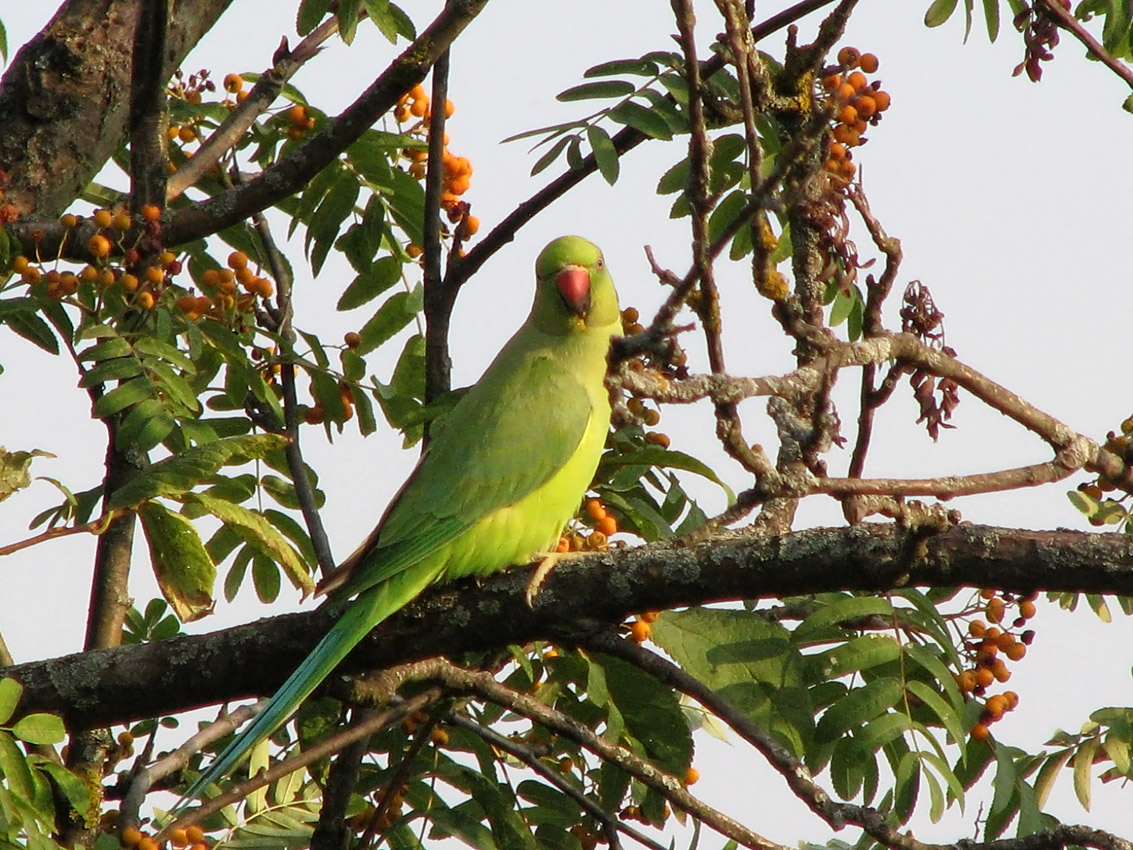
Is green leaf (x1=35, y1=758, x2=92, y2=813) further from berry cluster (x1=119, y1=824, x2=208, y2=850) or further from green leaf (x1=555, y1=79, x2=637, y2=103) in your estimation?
green leaf (x1=555, y1=79, x2=637, y2=103)

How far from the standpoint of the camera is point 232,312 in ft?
12.7

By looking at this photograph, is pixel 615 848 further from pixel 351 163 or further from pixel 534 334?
pixel 351 163

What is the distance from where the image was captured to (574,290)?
13.8 ft

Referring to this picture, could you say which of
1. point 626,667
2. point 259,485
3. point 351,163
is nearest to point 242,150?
point 351,163

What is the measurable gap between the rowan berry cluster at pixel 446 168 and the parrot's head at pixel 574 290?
390 millimetres

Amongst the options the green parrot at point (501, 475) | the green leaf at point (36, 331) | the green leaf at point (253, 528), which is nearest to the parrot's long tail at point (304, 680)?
the green parrot at point (501, 475)

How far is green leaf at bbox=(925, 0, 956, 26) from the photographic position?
405cm

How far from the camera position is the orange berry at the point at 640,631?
3.18 metres

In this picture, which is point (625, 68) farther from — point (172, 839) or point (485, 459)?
point (172, 839)

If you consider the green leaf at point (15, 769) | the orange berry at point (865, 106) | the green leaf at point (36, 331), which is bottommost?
the green leaf at point (15, 769)

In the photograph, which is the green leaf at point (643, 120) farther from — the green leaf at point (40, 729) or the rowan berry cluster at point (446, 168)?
the green leaf at point (40, 729)

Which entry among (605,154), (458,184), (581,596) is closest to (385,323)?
(458,184)

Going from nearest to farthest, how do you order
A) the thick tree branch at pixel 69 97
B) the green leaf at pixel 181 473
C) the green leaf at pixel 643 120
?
the green leaf at pixel 181 473, the green leaf at pixel 643 120, the thick tree branch at pixel 69 97

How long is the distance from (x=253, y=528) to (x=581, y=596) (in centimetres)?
87
